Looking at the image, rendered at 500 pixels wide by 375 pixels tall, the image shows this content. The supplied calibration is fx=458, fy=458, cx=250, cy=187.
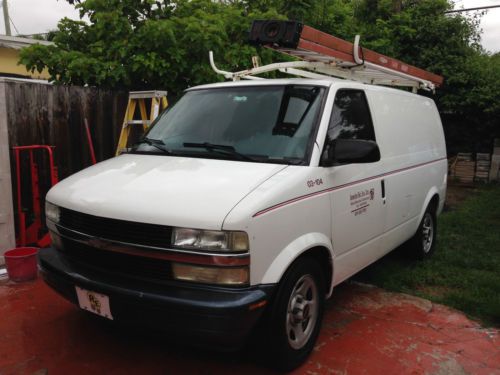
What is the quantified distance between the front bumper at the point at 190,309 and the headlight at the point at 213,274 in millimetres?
45

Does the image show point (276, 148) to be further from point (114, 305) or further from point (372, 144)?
point (114, 305)

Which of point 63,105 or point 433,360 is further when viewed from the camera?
point 63,105

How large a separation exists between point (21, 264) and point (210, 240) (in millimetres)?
2902

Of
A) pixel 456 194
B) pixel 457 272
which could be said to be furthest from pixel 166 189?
pixel 456 194

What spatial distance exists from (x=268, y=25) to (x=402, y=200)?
86.7 inches

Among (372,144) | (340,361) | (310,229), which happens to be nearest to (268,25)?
(372,144)

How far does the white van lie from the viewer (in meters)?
2.59

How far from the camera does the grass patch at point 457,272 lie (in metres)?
4.32

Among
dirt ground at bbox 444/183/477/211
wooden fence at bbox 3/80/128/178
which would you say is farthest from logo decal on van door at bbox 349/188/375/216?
dirt ground at bbox 444/183/477/211

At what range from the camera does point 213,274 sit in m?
2.60

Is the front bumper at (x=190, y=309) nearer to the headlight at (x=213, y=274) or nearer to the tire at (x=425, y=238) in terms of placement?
the headlight at (x=213, y=274)

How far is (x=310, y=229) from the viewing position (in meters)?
3.11

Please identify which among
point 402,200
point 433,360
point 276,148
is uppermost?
point 276,148

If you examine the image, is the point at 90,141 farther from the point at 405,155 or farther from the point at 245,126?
the point at 405,155
